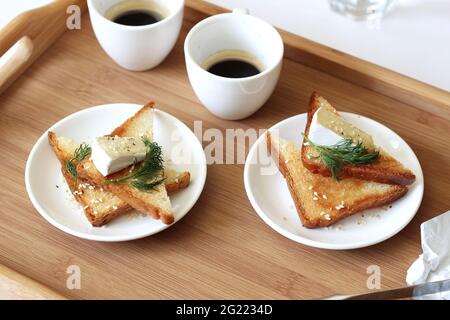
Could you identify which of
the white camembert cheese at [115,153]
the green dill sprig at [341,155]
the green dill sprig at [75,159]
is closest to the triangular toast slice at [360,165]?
the green dill sprig at [341,155]

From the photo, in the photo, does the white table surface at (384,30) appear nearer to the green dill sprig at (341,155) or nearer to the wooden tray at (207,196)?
the wooden tray at (207,196)

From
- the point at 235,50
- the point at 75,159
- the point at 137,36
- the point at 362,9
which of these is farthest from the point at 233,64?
the point at 362,9

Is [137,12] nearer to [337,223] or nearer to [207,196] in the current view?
[207,196]

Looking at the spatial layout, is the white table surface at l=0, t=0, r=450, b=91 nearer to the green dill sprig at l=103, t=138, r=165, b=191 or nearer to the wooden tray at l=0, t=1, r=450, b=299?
the wooden tray at l=0, t=1, r=450, b=299

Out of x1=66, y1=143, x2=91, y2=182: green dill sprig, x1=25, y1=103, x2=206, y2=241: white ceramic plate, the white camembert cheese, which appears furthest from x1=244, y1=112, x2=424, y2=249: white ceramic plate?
x1=66, y1=143, x2=91, y2=182: green dill sprig
